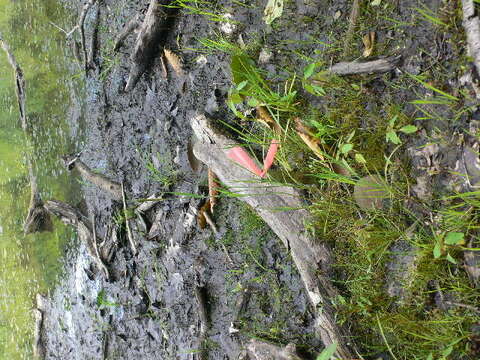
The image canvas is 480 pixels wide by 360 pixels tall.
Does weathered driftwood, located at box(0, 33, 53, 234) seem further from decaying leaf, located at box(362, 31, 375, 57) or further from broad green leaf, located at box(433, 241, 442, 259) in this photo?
broad green leaf, located at box(433, 241, 442, 259)

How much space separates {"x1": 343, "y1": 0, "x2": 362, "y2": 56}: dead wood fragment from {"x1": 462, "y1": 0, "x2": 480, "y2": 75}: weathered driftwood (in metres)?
0.47

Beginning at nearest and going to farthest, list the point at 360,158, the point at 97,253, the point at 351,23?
1. the point at 360,158
2. the point at 351,23
3. the point at 97,253

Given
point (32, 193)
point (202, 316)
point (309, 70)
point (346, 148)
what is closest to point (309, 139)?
point (346, 148)

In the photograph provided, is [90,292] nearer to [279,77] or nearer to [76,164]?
[76,164]

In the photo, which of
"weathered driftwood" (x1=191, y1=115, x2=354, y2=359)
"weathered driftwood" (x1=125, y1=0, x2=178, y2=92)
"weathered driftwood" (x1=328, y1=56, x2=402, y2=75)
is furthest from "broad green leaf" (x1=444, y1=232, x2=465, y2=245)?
"weathered driftwood" (x1=125, y1=0, x2=178, y2=92)

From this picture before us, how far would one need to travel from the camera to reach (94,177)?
3.26 metres

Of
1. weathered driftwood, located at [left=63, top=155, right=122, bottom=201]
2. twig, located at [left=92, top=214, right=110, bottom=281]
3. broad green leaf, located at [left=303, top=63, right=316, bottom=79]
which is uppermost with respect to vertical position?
broad green leaf, located at [left=303, top=63, right=316, bottom=79]

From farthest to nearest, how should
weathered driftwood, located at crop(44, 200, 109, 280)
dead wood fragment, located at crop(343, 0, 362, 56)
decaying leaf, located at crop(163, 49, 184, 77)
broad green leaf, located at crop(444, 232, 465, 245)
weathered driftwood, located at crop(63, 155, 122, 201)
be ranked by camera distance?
weathered driftwood, located at crop(44, 200, 109, 280), weathered driftwood, located at crop(63, 155, 122, 201), decaying leaf, located at crop(163, 49, 184, 77), dead wood fragment, located at crop(343, 0, 362, 56), broad green leaf, located at crop(444, 232, 465, 245)

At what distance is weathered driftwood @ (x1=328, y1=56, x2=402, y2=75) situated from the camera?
2.03 metres

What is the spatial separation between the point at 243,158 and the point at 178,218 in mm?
650

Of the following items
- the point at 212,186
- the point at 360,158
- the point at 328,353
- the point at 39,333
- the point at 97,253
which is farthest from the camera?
the point at 39,333

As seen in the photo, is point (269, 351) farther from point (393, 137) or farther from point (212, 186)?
point (393, 137)

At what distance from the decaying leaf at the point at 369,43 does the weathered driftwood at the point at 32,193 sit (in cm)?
273

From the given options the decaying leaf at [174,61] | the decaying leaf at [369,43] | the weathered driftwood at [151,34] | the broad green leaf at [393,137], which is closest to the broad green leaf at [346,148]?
the broad green leaf at [393,137]
